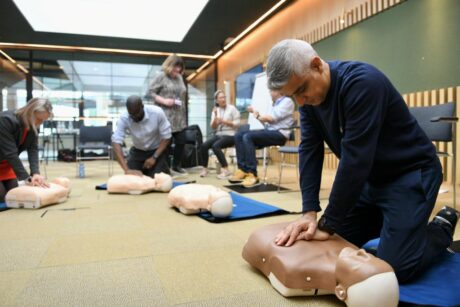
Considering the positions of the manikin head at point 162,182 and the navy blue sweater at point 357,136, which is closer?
the navy blue sweater at point 357,136

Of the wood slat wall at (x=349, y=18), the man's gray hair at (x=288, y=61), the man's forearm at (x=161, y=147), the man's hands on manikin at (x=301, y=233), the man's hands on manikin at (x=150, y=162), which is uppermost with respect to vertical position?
the wood slat wall at (x=349, y=18)

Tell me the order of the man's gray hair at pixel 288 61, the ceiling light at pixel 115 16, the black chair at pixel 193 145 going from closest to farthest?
the man's gray hair at pixel 288 61, the black chair at pixel 193 145, the ceiling light at pixel 115 16

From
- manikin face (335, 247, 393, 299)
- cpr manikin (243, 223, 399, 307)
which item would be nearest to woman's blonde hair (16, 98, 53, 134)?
cpr manikin (243, 223, 399, 307)

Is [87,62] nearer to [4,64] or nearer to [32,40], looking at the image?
[32,40]

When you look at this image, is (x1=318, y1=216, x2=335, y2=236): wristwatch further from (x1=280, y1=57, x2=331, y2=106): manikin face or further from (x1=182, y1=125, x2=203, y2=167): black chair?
(x1=182, y1=125, x2=203, y2=167): black chair

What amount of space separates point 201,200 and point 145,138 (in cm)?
176

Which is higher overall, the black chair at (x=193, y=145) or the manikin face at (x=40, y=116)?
the manikin face at (x=40, y=116)

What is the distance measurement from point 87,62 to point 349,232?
948 cm

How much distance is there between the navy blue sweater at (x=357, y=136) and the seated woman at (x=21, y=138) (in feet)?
7.46

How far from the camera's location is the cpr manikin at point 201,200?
2316 millimetres

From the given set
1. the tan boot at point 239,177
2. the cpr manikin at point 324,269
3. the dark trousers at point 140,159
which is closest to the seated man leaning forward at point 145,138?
the dark trousers at point 140,159

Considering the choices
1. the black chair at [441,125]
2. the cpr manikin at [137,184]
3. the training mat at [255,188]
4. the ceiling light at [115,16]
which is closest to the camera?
the black chair at [441,125]

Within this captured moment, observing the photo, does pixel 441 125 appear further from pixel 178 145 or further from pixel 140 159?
pixel 178 145

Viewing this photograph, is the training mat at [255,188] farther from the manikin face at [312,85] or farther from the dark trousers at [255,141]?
the manikin face at [312,85]
